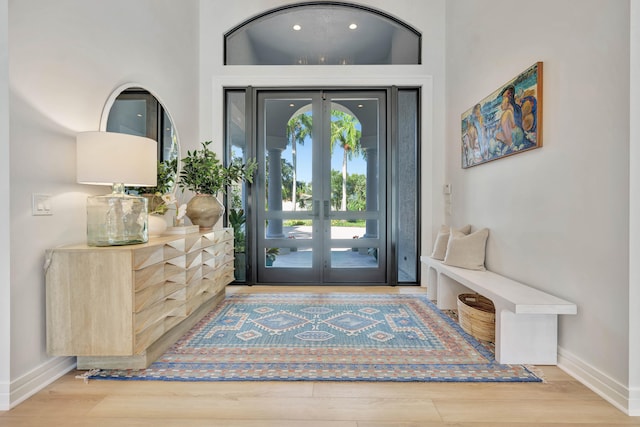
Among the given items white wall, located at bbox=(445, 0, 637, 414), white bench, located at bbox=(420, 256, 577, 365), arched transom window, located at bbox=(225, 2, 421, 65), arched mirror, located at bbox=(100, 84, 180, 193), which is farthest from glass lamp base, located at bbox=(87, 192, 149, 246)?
arched transom window, located at bbox=(225, 2, 421, 65)

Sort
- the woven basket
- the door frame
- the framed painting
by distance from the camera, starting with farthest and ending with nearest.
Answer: the door frame
the woven basket
the framed painting

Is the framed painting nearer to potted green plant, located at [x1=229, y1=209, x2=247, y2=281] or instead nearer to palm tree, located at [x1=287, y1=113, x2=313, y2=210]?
palm tree, located at [x1=287, y1=113, x2=313, y2=210]

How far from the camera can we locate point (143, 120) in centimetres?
258

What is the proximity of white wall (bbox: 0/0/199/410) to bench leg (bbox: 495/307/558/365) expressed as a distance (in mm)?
2633

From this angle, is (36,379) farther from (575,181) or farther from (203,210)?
(575,181)

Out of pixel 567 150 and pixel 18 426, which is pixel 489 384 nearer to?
pixel 567 150

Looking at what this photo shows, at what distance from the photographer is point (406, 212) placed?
3922 millimetres

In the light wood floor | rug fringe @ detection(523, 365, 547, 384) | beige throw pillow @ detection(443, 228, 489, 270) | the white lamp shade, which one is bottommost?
the light wood floor

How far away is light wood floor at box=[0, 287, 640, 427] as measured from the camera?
1434mm

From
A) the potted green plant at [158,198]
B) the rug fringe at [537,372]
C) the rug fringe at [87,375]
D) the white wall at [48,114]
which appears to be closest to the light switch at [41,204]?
the white wall at [48,114]

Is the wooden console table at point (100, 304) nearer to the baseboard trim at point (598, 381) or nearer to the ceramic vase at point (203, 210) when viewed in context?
the ceramic vase at point (203, 210)

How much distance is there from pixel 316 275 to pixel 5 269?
2875mm

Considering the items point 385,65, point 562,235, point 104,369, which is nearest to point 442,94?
point 385,65

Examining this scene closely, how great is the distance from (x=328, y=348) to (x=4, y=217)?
1926mm
